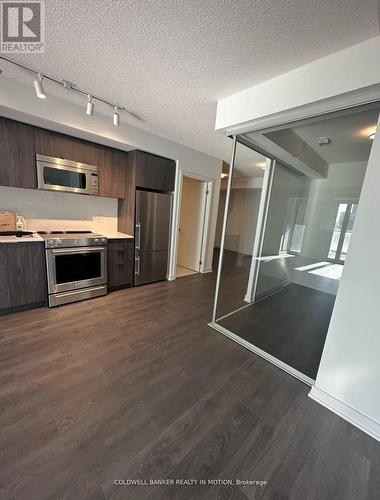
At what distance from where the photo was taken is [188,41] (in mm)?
1460

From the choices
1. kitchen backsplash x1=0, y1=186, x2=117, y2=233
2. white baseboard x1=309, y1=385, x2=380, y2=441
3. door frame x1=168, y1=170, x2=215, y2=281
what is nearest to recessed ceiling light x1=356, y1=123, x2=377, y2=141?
white baseboard x1=309, y1=385, x2=380, y2=441

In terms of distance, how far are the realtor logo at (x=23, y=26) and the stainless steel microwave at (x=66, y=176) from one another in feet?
3.70

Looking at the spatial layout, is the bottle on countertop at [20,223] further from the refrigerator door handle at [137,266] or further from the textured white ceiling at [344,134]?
the textured white ceiling at [344,134]

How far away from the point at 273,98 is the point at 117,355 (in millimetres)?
2750

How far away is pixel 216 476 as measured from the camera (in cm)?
111

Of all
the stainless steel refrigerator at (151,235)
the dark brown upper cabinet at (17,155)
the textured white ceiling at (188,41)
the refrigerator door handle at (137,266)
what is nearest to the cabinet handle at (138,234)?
the stainless steel refrigerator at (151,235)

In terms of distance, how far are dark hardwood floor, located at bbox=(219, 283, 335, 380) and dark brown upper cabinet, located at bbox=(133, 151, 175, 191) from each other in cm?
244

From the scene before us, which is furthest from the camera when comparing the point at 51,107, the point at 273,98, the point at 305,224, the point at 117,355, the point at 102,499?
the point at 305,224

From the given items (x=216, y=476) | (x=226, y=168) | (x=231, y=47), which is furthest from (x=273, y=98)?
(x=226, y=168)

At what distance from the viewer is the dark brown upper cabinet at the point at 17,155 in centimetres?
232

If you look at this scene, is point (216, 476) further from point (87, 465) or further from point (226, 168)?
point (226, 168)

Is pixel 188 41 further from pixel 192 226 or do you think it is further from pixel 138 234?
pixel 192 226

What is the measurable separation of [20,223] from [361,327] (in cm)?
384

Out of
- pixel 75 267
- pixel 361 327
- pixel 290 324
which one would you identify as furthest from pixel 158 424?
pixel 75 267
